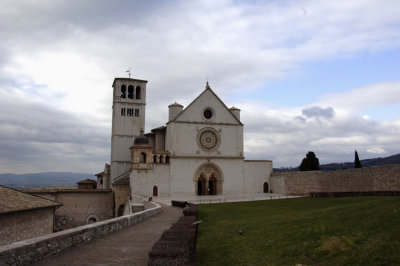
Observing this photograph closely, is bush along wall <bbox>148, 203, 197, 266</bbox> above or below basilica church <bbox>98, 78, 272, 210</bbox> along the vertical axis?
below

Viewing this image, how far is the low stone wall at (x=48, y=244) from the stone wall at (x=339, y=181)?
76.5 feet

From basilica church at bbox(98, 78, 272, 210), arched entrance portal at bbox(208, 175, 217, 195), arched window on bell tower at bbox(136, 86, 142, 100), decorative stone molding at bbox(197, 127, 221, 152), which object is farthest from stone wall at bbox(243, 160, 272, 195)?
arched window on bell tower at bbox(136, 86, 142, 100)

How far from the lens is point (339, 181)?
35.9 meters

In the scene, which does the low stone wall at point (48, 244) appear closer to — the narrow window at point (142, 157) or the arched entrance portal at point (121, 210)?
the narrow window at point (142, 157)

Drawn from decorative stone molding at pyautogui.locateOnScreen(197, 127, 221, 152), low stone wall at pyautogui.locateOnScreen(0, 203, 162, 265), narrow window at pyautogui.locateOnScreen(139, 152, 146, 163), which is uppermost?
decorative stone molding at pyautogui.locateOnScreen(197, 127, 221, 152)

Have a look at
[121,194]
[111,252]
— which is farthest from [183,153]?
[111,252]

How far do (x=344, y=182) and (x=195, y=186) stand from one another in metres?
18.5

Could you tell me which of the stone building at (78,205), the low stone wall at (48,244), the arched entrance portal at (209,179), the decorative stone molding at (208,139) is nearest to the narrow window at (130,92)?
the decorative stone molding at (208,139)

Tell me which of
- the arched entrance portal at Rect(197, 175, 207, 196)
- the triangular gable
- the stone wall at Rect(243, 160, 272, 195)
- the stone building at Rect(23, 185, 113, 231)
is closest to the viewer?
the stone building at Rect(23, 185, 113, 231)

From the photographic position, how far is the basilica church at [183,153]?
143 ft

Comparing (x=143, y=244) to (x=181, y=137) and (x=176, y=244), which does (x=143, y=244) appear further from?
(x=181, y=137)

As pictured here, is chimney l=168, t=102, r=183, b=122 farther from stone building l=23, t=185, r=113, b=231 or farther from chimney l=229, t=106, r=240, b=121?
stone building l=23, t=185, r=113, b=231

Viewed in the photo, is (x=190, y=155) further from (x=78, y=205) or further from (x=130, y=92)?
(x=78, y=205)

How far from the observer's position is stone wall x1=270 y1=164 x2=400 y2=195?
28.6 meters
